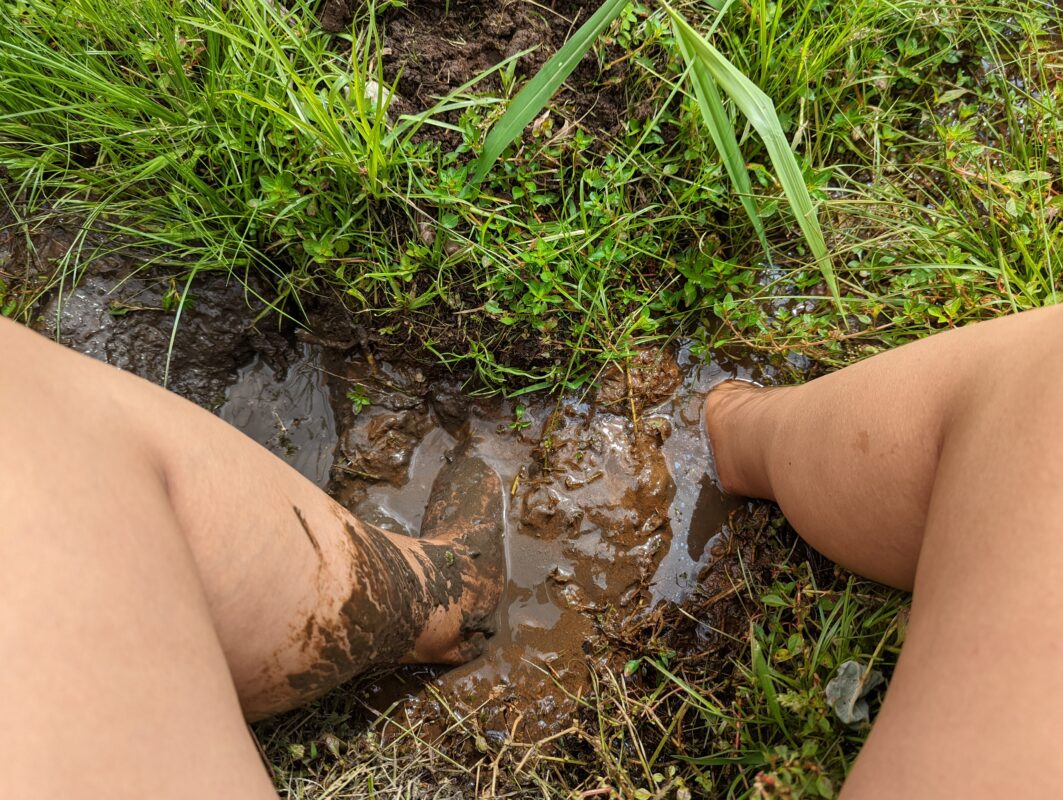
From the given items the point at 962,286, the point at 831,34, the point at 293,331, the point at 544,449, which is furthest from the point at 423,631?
→ the point at 831,34

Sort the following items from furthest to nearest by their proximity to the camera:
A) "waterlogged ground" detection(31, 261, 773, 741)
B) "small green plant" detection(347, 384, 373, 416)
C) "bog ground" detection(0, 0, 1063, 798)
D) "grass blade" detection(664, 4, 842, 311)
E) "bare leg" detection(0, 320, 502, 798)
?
"small green plant" detection(347, 384, 373, 416) < "waterlogged ground" detection(31, 261, 773, 741) < "bog ground" detection(0, 0, 1063, 798) < "grass blade" detection(664, 4, 842, 311) < "bare leg" detection(0, 320, 502, 798)

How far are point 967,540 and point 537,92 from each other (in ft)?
4.10

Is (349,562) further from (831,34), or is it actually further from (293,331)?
(831,34)

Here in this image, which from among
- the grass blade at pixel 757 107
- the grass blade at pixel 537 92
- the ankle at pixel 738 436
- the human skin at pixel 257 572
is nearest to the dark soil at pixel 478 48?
the grass blade at pixel 537 92

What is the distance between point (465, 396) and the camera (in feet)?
6.14

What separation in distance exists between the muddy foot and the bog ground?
0.08 m

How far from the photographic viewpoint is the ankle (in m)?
1.54

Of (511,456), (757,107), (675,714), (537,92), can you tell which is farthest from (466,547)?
(757,107)

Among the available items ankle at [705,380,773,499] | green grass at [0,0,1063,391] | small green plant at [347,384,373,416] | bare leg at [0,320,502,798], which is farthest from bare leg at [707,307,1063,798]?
small green plant at [347,384,373,416]

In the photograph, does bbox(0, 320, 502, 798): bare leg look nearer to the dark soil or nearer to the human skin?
the human skin

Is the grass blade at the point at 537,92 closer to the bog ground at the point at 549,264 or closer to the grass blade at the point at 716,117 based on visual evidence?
the bog ground at the point at 549,264

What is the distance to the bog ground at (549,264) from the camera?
158 cm

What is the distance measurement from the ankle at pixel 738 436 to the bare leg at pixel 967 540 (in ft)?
1.12

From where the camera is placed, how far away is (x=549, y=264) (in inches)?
65.9
